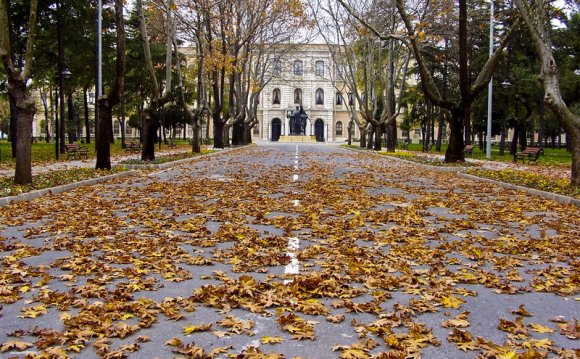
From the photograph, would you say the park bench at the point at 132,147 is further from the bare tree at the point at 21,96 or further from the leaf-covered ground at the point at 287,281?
the leaf-covered ground at the point at 287,281

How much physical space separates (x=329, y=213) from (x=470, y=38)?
36225 mm

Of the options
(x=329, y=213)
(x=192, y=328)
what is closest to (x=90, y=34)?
(x=329, y=213)

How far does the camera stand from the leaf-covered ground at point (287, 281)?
4359 mm

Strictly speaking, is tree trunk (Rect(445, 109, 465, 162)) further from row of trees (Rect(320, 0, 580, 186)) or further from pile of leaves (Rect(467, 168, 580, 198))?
pile of leaves (Rect(467, 168, 580, 198))

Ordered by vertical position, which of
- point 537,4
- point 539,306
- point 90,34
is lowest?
point 539,306

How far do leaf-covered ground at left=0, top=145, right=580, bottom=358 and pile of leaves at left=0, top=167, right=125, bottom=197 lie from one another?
1953 millimetres

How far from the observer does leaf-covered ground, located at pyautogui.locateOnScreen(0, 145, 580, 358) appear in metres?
4.36

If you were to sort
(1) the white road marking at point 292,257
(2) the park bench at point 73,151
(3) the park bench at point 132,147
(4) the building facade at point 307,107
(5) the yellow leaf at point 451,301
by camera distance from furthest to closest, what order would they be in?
(4) the building facade at point 307,107 → (3) the park bench at point 132,147 → (2) the park bench at point 73,151 → (1) the white road marking at point 292,257 → (5) the yellow leaf at point 451,301

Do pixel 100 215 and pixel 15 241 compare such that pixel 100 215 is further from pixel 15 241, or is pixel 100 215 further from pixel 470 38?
pixel 470 38

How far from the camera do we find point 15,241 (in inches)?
316

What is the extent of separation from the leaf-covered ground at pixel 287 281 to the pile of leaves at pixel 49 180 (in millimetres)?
1953

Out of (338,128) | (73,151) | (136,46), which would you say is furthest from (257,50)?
(338,128)

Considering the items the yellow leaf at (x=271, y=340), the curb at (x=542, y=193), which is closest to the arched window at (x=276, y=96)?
the curb at (x=542, y=193)

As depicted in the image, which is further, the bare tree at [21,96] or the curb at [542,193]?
the bare tree at [21,96]
